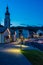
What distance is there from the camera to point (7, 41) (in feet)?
209

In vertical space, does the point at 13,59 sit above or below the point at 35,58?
above

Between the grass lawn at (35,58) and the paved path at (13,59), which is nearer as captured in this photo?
the paved path at (13,59)

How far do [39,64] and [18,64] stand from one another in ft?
6.42

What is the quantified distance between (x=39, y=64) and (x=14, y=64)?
7.44 feet

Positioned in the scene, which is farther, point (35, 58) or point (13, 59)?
point (35, 58)

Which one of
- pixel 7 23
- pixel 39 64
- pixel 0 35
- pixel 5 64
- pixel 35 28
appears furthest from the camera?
pixel 35 28

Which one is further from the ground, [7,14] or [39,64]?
[7,14]

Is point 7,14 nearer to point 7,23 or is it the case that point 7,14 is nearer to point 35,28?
point 7,23

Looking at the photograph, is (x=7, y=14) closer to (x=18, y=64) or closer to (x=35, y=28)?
(x=35, y=28)

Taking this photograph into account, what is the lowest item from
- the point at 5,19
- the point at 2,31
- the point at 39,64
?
the point at 39,64

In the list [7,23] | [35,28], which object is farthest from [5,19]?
[35,28]

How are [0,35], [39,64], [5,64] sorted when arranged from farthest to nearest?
[0,35] < [39,64] < [5,64]

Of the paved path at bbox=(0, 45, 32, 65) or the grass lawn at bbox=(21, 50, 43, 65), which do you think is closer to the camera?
the paved path at bbox=(0, 45, 32, 65)

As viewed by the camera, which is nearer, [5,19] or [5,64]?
[5,64]
